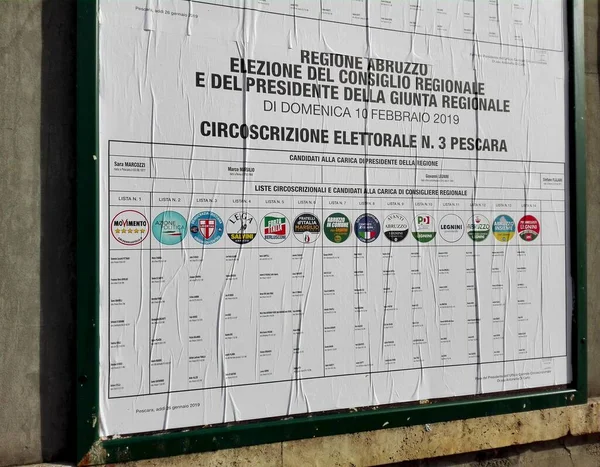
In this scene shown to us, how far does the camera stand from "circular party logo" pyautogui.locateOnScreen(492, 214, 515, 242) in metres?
3.30

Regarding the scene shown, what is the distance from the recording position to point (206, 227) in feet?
9.00

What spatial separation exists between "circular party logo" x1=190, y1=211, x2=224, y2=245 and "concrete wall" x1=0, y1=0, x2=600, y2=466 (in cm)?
44

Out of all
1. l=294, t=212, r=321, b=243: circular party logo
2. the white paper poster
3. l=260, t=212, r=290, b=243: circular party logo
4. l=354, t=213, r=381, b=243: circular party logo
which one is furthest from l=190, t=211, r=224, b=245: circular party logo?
l=354, t=213, r=381, b=243: circular party logo

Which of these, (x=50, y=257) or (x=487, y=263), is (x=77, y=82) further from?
(x=487, y=263)

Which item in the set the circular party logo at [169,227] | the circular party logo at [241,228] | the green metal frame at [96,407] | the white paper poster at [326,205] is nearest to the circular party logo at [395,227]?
the white paper poster at [326,205]

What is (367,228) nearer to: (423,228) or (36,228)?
(423,228)

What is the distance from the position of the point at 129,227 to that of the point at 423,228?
127cm

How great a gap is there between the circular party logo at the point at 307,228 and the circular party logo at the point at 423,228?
0.47 m

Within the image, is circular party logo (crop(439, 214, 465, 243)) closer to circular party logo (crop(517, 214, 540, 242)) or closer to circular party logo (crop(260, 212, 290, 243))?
circular party logo (crop(517, 214, 540, 242))

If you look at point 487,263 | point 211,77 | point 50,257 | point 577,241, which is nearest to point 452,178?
point 487,263

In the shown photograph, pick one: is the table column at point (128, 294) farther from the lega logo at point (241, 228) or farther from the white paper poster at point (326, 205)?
the lega logo at point (241, 228)

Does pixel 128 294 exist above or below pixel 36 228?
below

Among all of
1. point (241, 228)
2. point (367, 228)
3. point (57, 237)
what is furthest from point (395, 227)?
point (57, 237)

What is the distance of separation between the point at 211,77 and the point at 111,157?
504 millimetres
